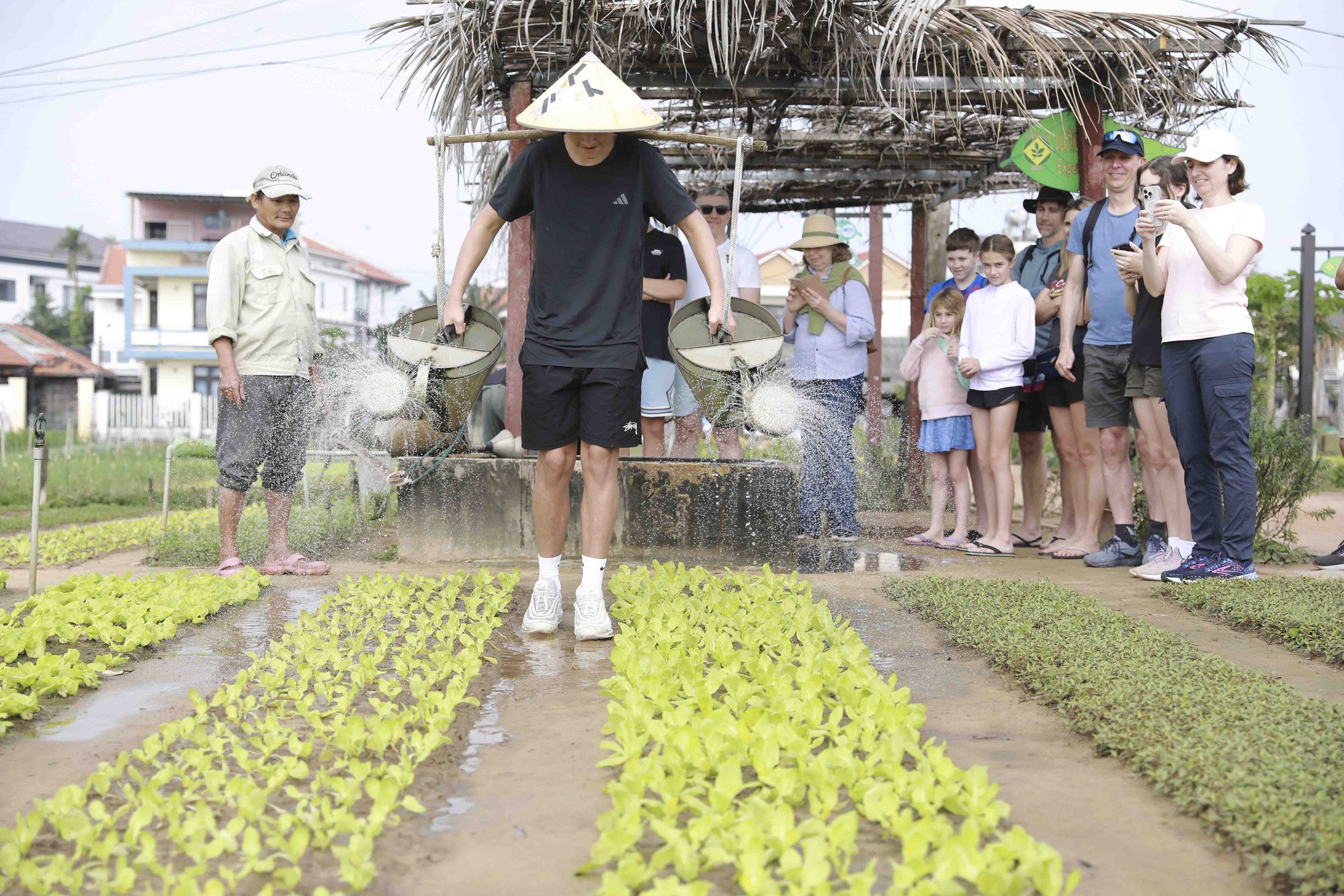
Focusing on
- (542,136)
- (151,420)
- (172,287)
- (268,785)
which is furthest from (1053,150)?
(172,287)

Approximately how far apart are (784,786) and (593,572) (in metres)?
2.26

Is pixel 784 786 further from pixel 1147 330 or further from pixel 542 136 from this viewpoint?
pixel 1147 330

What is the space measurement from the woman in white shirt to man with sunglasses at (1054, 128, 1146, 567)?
0.56 meters

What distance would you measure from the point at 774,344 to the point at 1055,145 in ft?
10.6

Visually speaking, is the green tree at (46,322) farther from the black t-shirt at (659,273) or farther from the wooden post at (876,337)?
the black t-shirt at (659,273)

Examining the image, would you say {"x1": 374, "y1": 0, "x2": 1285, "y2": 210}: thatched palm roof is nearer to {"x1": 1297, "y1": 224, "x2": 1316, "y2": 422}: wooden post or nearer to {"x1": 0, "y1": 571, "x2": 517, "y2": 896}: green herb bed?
{"x1": 1297, "y1": 224, "x2": 1316, "y2": 422}: wooden post

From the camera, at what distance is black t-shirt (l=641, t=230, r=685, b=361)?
7168 millimetres

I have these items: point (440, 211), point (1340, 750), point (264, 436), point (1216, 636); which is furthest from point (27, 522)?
point (1340, 750)

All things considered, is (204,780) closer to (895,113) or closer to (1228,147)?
(1228,147)

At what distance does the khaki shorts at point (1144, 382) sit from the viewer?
615cm

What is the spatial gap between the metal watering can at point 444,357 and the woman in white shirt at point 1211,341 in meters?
3.22

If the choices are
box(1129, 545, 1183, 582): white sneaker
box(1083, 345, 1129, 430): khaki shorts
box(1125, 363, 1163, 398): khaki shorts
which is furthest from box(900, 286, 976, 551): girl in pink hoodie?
box(1129, 545, 1183, 582): white sneaker

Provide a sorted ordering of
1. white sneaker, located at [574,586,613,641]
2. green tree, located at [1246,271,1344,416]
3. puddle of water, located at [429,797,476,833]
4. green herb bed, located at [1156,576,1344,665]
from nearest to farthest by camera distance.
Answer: puddle of water, located at [429,797,476,833] → green herb bed, located at [1156,576,1344,665] → white sneaker, located at [574,586,613,641] → green tree, located at [1246,271,1344,416]

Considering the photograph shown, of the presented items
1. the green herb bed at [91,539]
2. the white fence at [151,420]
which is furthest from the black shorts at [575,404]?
the white fence at [151,420]
